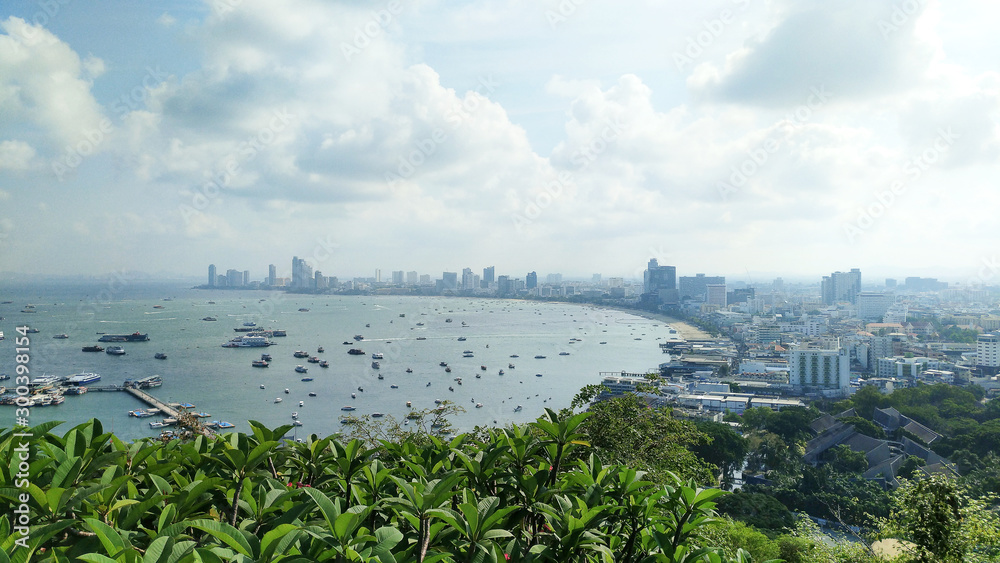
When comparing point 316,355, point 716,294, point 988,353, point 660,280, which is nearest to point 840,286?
point 716,294

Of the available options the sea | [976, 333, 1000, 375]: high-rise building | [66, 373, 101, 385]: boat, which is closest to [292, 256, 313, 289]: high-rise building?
the sea

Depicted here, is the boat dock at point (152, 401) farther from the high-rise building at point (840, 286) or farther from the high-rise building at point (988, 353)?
the high-rise building at point (840, 286)

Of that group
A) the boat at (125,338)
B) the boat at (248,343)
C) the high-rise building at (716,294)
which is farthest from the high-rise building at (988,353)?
the boat at (125,338)

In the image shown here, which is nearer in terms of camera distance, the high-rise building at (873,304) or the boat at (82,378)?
the boat at (82,378)

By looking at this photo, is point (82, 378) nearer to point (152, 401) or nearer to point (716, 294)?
point (152, 401)

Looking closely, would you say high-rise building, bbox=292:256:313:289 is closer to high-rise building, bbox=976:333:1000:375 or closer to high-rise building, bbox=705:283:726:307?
high-rise building, bbox=705:283:726:307

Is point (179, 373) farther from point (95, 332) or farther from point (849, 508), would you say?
point (849, 508)
